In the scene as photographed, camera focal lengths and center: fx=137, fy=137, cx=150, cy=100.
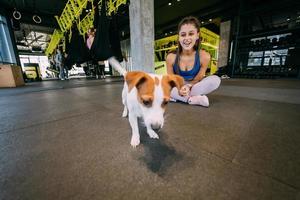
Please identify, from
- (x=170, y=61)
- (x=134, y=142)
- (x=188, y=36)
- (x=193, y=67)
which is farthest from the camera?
(x=170, y=61)

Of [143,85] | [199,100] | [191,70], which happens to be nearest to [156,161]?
[143,85]

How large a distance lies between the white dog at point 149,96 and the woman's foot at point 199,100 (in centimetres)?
122

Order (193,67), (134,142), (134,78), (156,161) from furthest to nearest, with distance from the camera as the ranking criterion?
1. (193,67)
2. (134,142)
3. (134,78)
4. (156,161)

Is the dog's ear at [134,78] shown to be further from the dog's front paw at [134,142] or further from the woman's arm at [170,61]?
the woman's arm at [170,61]

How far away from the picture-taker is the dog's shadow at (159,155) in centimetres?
85

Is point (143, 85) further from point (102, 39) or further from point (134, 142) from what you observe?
point (102, 39)

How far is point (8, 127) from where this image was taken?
1.54 metres

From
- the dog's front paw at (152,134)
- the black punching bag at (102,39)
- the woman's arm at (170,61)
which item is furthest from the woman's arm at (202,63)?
the black punching bag at (102,39)

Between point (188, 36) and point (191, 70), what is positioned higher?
point (188, 36)

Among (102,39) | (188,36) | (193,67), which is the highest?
(102,39)

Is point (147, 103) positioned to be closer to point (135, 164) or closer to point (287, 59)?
point (135, 164)

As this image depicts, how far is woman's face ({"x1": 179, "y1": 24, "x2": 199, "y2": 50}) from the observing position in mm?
1950

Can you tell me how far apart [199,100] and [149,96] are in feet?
5.13

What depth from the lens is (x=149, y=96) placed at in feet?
3.16
